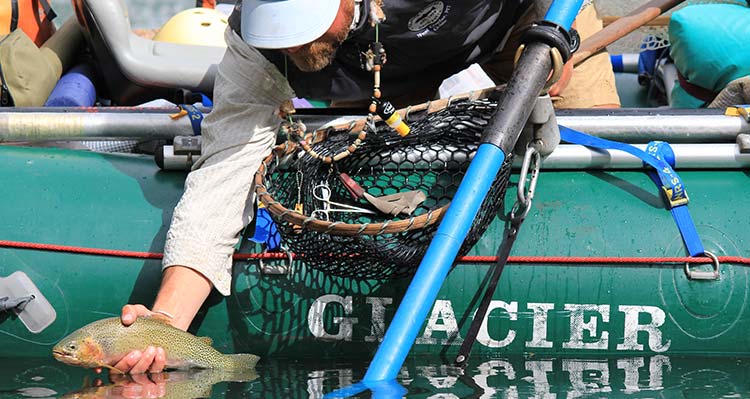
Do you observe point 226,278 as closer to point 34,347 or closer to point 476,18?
point 34,347

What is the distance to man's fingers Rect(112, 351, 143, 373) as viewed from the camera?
2.21m

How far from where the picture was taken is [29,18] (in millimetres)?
3895

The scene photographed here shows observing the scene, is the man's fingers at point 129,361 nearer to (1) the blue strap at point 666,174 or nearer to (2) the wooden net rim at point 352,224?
(2) the wooden net rim at point 352,224

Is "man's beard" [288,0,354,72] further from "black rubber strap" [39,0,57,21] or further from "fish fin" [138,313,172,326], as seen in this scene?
"black rubber strap" [39,0,57,21]

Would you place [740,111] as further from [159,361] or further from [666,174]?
[159,361]

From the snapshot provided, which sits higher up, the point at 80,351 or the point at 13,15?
the point at 13,15

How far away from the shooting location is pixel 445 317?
250 cm

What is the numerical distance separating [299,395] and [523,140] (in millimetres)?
837

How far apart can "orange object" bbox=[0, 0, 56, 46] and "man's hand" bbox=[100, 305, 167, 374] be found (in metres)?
1.92

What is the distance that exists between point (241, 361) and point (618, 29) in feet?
5.26

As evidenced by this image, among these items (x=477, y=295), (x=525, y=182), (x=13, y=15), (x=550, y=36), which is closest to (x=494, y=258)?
(x=477, y=295)

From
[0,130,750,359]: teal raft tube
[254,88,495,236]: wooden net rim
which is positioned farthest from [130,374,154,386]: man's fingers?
[254,88,495,236]: wooden net rim

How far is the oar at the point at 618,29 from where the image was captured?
10.2ft

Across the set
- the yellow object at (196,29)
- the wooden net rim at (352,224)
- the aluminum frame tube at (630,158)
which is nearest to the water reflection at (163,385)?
the wooden net rim at (352,224)
